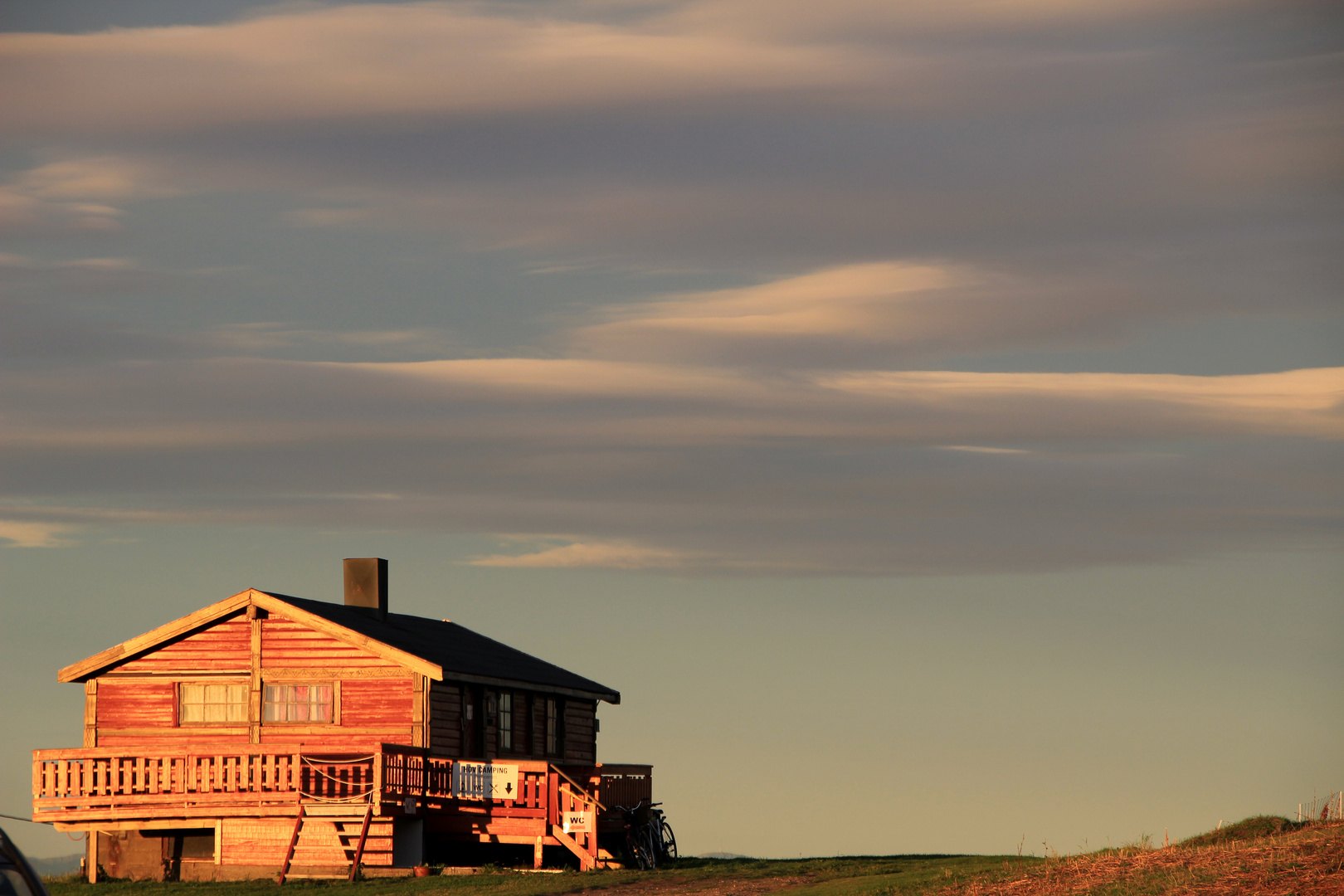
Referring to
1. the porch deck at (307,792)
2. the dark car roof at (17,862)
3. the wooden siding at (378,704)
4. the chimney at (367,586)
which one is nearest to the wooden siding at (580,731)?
the chimney at (367,586)

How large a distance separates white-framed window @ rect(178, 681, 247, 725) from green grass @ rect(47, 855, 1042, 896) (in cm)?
431

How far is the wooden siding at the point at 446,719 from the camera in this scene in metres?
37.0

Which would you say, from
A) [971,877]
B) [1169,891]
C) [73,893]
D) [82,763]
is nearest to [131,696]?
[82,763]

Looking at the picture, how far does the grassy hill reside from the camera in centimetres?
2386

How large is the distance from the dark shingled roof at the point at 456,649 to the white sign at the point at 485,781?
2768mm

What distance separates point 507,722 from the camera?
41188 millimetres

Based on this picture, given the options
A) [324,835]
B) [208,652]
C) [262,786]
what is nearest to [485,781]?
[324,835]

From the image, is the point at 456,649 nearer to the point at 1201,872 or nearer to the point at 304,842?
the point at 304,842

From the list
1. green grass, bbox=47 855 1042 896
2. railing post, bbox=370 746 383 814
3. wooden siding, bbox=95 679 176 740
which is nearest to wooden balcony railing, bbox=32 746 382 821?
railing post, bbox=370 746 383 814

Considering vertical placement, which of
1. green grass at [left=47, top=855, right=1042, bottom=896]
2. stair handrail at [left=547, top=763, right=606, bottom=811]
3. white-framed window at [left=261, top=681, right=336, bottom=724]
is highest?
white-framed window at [left=261, top=681, right=336, bottom=724]

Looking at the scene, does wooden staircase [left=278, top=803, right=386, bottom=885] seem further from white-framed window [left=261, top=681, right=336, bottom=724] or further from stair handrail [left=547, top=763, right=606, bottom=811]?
stair handrail [left=547, top=763, right=606, bottom=811]

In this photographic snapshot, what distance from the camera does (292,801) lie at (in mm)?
33969

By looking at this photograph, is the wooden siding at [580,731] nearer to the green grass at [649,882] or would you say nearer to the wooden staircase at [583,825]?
the green grass at [649,882]

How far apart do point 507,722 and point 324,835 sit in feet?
25.5
